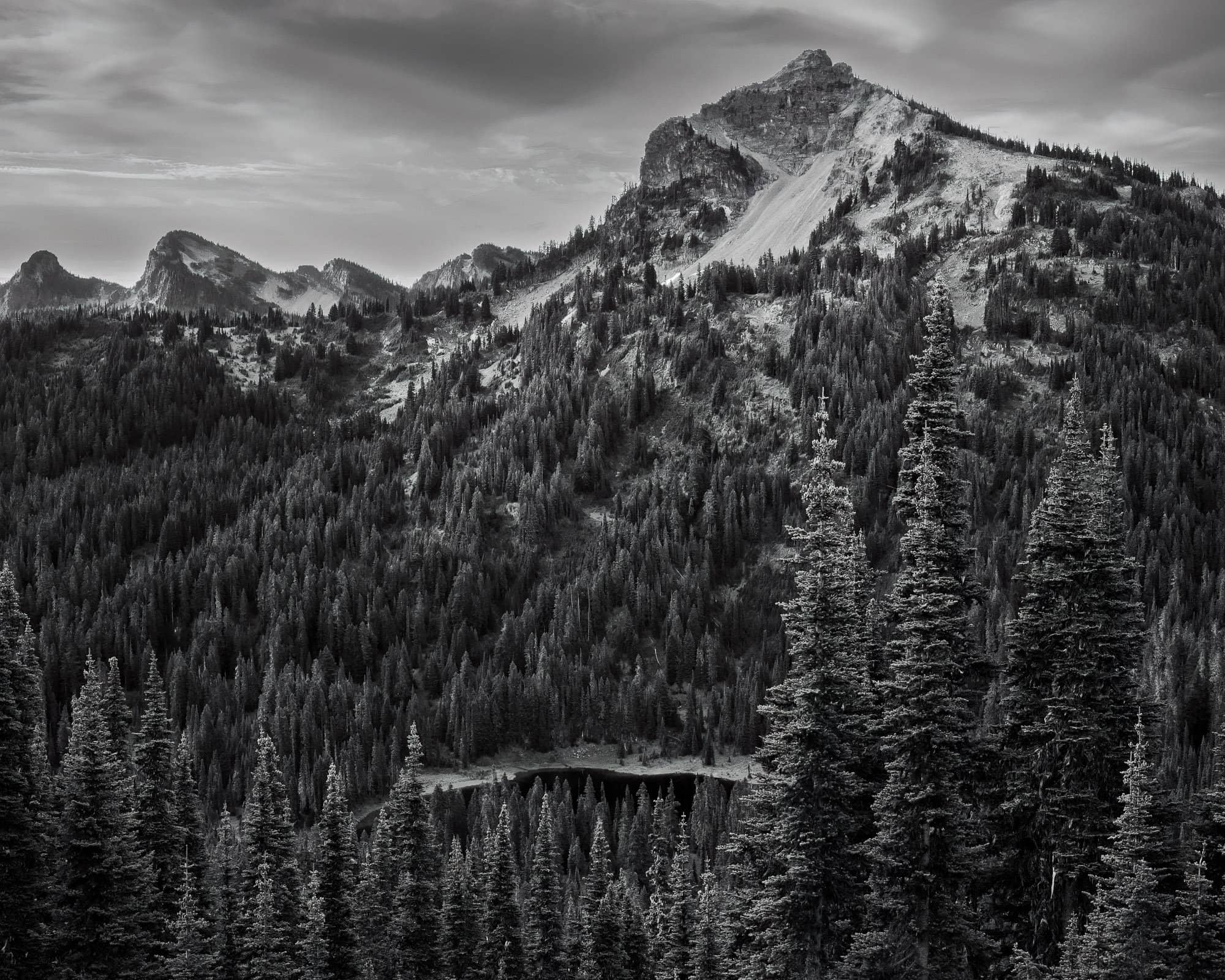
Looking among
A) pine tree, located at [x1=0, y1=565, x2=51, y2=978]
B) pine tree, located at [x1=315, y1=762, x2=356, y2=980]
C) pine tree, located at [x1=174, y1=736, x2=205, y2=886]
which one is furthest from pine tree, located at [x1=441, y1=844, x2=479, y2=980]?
pine tree, located at [x1=0, y1=565, x2=51, y2=978]

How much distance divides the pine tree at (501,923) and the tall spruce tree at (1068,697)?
38160 millimetres

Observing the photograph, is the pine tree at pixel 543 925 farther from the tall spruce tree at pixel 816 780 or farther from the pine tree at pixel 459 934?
the tall spruce tree at pixel 816 780

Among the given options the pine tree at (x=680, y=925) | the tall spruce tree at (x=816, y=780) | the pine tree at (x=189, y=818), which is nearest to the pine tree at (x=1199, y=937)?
the tall spruce tree at (x=816, y=780)

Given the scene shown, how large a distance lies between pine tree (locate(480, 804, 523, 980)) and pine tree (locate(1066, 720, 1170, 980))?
136ft

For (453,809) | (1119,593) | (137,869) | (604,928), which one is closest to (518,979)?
(604,928)

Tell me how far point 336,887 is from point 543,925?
16848mm

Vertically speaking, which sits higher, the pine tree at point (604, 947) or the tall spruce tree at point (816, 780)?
the tall spruce tree at point (816, 780)

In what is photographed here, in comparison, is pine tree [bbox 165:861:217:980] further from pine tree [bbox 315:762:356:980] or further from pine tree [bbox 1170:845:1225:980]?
pine tree [bbox 1170:845:1225:980]

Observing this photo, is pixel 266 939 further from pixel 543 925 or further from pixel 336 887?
pixel 543 925

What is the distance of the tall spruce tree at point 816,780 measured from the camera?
3512cm

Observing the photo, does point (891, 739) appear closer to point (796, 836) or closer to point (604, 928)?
point (796, 836)

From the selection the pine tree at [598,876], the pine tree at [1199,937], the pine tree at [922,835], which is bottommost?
the pine tree at [598,876]

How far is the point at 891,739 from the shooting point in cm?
3497

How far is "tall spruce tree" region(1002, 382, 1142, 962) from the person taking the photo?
4075 centimetres
